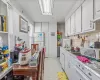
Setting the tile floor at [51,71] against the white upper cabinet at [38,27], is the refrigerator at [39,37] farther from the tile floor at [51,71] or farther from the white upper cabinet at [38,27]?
the tile floor at [51,71]

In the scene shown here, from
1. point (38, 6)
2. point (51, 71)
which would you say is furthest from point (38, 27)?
point (51, 71)

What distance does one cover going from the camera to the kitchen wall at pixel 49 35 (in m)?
6.98

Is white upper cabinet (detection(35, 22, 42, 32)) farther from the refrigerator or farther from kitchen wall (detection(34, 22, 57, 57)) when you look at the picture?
the refrigerator

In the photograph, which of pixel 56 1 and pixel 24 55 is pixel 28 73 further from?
pixel 56 1

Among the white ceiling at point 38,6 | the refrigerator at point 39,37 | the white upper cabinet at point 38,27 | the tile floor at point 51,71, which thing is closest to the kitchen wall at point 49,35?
the white upper cabinet at point 38,27

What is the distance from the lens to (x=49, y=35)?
7.04 m

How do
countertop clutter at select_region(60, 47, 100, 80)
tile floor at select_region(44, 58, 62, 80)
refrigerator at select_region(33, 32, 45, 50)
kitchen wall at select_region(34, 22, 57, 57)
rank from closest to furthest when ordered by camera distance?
countertop clutter at select_region(60, 47, 100, 80) < tile floor at select_region(44, 58, 62, 80) < refrigerator at select_region(33, 32, 45, 50) < kitchen wall at select_region(34, 22, 57, 57)

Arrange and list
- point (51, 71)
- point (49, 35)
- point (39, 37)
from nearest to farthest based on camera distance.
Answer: point (51, 71)
point (39, 37)
point (49, 35)

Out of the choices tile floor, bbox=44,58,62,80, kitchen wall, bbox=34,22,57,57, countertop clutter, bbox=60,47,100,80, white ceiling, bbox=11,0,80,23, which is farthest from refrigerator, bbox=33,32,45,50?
countertop clutter, bbox=60,47,100,80

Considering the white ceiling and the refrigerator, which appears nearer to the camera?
the white ceiling

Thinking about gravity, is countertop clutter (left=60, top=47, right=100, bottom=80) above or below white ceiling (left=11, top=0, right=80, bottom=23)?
below

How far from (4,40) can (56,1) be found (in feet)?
6.45

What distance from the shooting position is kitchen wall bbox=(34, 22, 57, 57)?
6977 mm

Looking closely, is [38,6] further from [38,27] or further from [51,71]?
[38,27]
